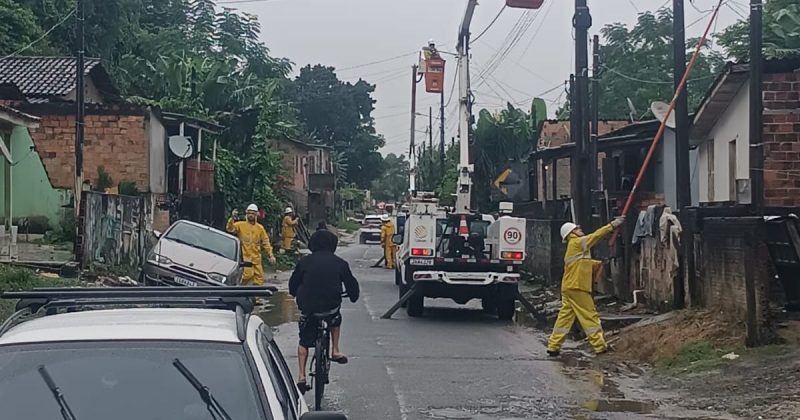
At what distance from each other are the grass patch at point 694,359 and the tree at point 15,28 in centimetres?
3017

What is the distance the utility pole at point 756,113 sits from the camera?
13.5 m

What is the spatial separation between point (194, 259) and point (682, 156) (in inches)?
336

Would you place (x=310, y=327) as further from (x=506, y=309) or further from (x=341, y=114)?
(x=341, y=114)

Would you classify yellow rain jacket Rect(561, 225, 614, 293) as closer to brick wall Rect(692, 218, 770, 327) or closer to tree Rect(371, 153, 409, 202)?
brick wall Rect(692, 218, 770, 327)

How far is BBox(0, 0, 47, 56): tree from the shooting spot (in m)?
38.8

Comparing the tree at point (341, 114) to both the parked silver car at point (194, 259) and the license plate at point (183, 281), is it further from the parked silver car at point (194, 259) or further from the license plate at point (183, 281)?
the license plate at point (183, 281)

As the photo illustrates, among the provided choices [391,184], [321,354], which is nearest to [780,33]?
[321,354]

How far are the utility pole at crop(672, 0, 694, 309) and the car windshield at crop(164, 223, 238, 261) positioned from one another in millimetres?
7947

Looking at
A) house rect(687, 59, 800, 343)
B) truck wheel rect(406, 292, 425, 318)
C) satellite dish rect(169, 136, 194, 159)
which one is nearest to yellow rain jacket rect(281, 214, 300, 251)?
satellite dish rect(169, 136, 194, 159)

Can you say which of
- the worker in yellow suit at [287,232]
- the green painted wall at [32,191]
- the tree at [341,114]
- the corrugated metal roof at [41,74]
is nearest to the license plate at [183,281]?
the green painted wall at [32,191]

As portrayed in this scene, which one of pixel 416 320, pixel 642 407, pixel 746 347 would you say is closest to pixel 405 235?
pixel 416 320

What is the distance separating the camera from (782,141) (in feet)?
61.1

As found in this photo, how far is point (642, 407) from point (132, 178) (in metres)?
21.7

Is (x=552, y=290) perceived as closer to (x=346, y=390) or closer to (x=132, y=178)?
(x=132, y=178)
